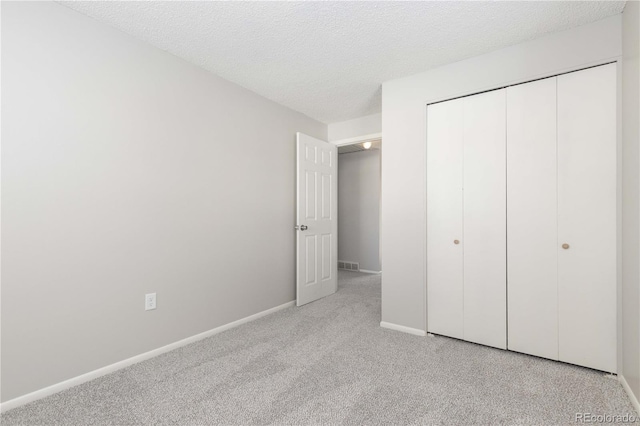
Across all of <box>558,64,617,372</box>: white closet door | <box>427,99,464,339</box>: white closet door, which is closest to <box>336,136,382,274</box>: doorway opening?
<box>427,99,464,339</box>: white closet door

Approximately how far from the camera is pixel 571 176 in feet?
6.73

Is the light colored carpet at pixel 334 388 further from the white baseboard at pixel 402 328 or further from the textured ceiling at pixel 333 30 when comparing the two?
the textured ceiling at pixel 333 30

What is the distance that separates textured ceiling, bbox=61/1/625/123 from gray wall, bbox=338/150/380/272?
3035 mm

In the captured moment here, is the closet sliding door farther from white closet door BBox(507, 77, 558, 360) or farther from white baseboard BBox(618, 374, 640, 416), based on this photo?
white baseboard BBox(618, 374, 640, 416)

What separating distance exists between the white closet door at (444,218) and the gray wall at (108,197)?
170 centimetres

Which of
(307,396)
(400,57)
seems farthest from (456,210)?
(307,396)

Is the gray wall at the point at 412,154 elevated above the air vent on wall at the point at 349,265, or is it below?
above

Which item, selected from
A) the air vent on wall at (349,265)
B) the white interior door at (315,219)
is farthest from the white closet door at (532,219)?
the air vent on wall at (349,265)

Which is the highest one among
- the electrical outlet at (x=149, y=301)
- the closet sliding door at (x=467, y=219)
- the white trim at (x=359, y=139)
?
the white trim at (x=359, y=139)

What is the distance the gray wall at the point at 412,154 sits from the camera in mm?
2295

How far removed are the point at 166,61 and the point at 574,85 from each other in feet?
9.52

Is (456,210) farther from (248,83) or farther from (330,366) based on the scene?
(248,83)

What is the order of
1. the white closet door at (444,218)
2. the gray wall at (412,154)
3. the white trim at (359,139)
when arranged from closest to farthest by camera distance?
the gray wall at (412,154)
the white closet door at (444,218)
the white trim at (359,139)

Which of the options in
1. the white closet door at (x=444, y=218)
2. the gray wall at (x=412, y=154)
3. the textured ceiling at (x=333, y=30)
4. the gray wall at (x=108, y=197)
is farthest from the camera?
the white closet door at (x=444, y=218)
